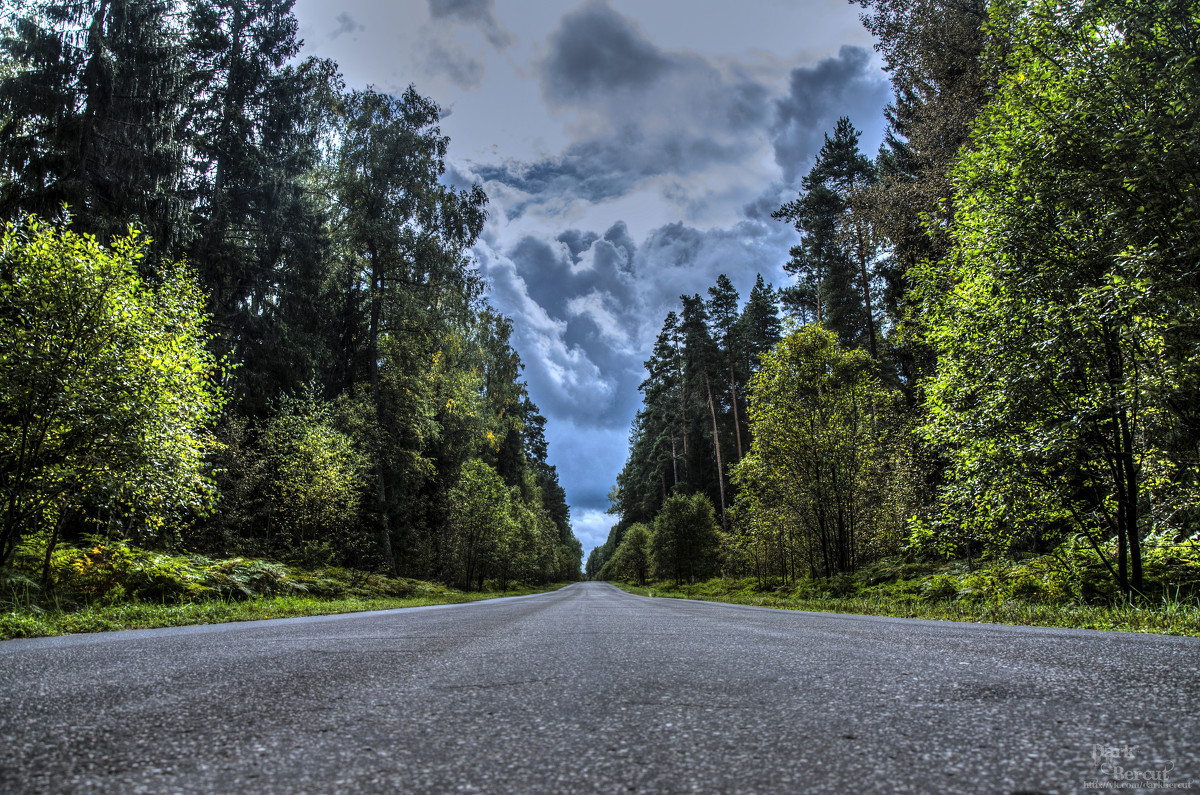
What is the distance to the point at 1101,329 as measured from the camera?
6922 mm

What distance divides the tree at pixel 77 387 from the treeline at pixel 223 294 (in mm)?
31

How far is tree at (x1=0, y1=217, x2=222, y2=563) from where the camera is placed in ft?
23.9

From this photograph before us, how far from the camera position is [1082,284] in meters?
7.06

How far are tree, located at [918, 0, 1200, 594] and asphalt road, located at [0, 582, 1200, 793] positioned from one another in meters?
5.14

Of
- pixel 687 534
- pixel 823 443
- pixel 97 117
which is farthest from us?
pixel 687 534

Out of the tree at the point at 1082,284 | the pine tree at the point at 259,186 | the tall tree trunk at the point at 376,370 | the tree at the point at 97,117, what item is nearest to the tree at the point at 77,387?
the tree at the point at 97,117

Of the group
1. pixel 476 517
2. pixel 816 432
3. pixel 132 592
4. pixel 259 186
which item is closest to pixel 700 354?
pixel 476 517

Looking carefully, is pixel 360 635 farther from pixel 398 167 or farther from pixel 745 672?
pixel 398 167

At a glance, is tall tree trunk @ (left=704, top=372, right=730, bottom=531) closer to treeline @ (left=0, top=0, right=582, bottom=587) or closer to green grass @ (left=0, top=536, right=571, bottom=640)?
treeline @ (left=0, top=0, right=582, bottom=587)

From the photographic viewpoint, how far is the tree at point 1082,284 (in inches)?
245

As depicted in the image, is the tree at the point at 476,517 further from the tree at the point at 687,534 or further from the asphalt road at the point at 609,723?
the asphalt road at the point at 609,723

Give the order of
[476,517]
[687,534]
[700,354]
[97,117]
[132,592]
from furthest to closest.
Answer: [700,354]
[687,534]
[476,517]
[97,117]
[132,592]

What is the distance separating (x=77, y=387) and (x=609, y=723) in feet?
30.1

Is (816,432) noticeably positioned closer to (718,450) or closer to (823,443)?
(823,443)
